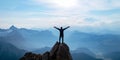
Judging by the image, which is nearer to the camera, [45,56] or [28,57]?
[45,56]

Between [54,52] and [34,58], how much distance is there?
9978 mm

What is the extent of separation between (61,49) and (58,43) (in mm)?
3082

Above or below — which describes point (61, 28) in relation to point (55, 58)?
above

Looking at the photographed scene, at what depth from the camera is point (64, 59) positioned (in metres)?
79.2

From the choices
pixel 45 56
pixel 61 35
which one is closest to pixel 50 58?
pixel 45 56

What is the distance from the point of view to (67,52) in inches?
3174

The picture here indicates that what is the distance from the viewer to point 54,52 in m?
80.7

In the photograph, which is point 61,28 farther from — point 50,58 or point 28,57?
point 28,57

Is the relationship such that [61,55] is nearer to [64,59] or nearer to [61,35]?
[64,59]

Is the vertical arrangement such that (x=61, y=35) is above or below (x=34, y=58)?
above

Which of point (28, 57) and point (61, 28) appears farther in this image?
point (28, 57)

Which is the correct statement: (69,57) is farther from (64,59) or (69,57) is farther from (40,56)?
(40,56)

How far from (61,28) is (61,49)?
21.9 feet

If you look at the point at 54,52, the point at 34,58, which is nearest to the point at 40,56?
the point at 34,58
